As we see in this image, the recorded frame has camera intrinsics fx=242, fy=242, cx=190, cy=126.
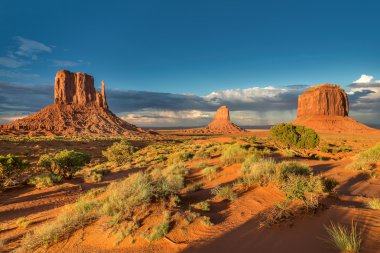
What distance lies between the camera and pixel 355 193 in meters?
9.83

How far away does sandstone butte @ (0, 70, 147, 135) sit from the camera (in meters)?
89.9

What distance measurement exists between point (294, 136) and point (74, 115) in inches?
3930

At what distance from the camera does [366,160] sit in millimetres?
16062

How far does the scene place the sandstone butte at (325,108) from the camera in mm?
108625

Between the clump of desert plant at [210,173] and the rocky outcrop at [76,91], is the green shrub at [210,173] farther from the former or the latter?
the rocky outcrop at [76,91]

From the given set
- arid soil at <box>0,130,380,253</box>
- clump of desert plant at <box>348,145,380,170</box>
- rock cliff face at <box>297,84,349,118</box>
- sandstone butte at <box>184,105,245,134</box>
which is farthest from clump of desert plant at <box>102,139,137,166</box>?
sandstone butte at <box>184,105,245,134</box>

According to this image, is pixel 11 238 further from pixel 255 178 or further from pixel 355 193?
pixel 355 193

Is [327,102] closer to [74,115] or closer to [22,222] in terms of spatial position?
[74,115]

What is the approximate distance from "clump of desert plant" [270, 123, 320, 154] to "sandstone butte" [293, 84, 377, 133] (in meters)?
83.9

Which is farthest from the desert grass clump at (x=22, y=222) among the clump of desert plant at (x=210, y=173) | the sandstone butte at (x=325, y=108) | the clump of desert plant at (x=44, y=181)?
the sandstone butte at (x=325, y=108)

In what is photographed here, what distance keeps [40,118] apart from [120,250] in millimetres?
109721

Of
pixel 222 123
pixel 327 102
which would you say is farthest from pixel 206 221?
pixel 222 123

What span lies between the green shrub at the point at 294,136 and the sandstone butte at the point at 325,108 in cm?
8387

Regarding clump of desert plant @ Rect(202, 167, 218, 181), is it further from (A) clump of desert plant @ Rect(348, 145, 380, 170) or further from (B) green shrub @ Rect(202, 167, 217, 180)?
(A) clump of desert plant @ Rect(348, 145, 380, 170)
